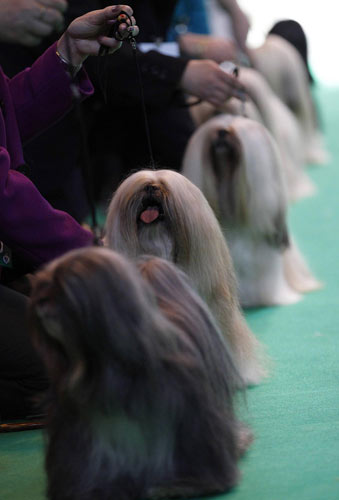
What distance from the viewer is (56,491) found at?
1892 mm

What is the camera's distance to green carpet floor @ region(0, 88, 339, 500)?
2.03 meters

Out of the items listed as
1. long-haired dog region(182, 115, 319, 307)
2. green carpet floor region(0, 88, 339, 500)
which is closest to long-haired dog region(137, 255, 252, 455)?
green carpet floor region(0, 88, 339, 500)

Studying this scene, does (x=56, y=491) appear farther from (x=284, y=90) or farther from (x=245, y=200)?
(x=284, y=90)

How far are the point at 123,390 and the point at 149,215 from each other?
0.78 m

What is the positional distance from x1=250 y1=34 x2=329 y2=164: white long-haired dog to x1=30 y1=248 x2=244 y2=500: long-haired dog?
3.79 m

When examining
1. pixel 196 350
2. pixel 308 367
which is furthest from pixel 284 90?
pixel 196 350

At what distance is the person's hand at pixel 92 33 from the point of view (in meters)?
2.43

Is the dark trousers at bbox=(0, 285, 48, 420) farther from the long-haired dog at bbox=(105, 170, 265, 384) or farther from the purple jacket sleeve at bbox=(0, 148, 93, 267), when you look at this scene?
the long-haired dog at bbox=(105, 170, 265, 384)

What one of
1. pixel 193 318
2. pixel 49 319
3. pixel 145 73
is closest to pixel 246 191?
pixel 145 73

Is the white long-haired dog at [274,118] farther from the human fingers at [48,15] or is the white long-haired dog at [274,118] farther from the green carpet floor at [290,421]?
the human fingers at [48,15]

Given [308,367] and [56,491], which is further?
[308,367]

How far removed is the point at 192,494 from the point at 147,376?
290 mm

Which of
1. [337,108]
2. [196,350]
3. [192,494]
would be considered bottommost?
[337,108]

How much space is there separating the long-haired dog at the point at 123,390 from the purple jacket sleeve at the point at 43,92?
1043 millimetres
